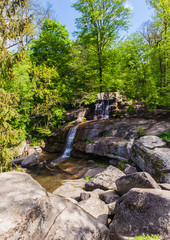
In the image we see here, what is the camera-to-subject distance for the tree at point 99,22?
15844 millimetres

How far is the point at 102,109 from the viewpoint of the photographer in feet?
57.0

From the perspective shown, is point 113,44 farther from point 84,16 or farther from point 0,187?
point 0,187

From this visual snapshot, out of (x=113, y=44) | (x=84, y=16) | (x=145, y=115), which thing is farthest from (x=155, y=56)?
(x=84, y=16)

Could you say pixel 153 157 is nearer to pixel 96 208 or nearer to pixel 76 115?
pixel 96 208

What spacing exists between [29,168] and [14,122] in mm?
5735

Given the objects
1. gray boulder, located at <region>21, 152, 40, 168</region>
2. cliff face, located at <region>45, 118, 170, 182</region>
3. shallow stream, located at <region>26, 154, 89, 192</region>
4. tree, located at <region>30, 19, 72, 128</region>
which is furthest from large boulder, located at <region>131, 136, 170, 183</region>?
tree, located at <region>30, 19, 72, 128</region>

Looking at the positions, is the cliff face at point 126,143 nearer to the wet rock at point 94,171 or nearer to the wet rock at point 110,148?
the wet rock at point 110,148

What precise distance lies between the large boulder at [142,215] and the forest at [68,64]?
546 centimetres

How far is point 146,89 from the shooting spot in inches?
422

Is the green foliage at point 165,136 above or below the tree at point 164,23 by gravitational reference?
below

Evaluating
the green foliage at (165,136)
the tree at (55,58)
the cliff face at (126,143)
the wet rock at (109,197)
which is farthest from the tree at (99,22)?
the wet rock at (109,197)

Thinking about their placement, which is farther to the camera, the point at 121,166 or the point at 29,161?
the point at 29,161

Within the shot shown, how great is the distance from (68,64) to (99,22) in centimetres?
612

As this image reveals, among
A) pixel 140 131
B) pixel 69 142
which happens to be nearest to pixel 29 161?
pixel 69 142
